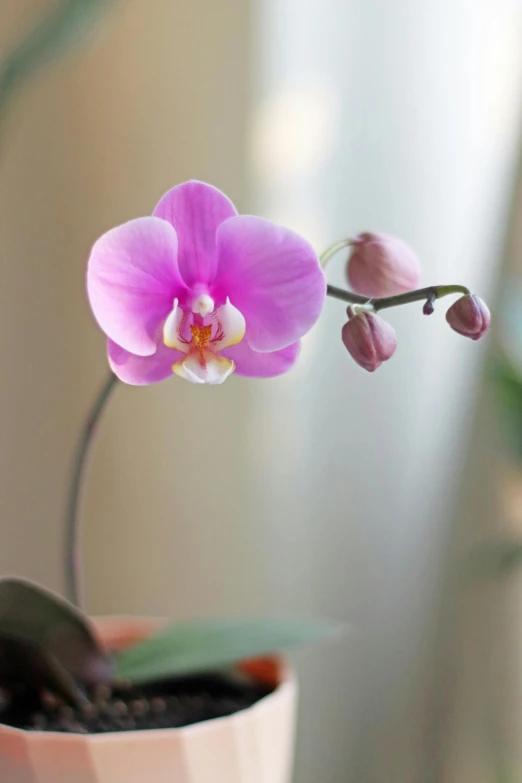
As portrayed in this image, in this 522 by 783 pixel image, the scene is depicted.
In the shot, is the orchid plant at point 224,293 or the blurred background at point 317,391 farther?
the blurred background at point 317,391

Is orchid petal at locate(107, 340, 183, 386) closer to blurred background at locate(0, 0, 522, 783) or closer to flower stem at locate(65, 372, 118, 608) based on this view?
flower stem at locate(65, 372, 118, 608)

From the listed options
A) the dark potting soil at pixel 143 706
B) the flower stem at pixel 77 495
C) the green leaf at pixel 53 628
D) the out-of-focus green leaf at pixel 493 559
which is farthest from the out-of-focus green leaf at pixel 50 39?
the out-of-focus green leaf at pixel 493 559

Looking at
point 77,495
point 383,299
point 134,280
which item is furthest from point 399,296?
point 77,495

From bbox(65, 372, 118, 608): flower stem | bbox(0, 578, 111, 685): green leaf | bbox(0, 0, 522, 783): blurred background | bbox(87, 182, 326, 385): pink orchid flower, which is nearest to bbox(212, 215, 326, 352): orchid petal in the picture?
bbox(87, 182, 326, 385): pink orchid flower

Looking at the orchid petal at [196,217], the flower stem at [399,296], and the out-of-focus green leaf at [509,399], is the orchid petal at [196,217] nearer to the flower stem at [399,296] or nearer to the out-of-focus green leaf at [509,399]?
the flower stem at [399,296]

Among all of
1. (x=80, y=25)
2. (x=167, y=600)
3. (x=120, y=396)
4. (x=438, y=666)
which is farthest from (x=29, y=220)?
(x=438, y=666)
